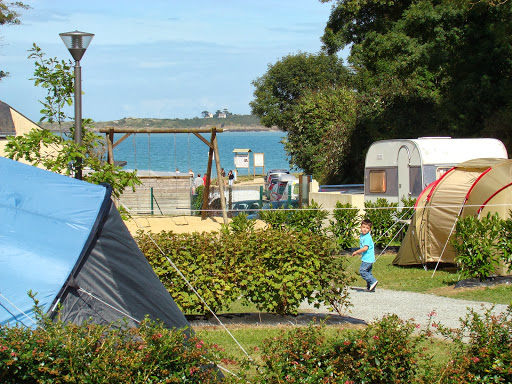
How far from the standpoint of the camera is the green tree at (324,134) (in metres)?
32.3

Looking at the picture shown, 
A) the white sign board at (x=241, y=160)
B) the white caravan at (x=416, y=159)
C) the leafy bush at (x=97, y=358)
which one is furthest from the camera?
the white sign board at (x=241, y=160)

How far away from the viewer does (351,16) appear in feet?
103

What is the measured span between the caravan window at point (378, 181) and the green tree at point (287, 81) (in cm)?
2984

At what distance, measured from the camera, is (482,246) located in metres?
10.7

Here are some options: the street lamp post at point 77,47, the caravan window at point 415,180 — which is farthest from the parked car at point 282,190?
the street lamp post at point 77,47

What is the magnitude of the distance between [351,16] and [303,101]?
6.09 m

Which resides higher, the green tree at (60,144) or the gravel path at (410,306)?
the green tree at (60,144)

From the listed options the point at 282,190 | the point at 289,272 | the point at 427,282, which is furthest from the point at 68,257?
the point at 282,190

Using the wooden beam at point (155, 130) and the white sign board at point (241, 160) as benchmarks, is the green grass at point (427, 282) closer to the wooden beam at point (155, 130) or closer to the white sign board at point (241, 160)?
the wooden beam at point (155, 130)

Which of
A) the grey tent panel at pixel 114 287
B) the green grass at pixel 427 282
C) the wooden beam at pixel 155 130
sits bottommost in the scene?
the green grass at pixel 427 282

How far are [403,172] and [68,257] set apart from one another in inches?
536

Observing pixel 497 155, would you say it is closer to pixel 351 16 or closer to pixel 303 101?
pixel 351 16

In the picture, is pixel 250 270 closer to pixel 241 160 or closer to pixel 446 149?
pixel 446 149

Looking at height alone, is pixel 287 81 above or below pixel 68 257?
above
